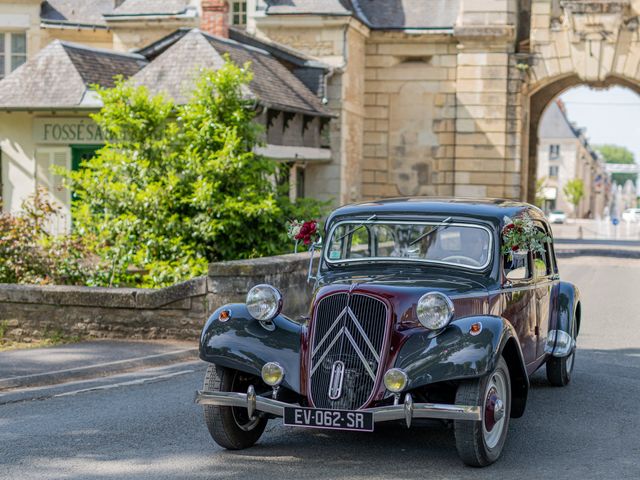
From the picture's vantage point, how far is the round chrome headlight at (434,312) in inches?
273

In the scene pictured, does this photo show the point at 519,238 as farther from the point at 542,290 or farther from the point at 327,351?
the point at 327,351

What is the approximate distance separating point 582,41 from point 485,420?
88.9ft

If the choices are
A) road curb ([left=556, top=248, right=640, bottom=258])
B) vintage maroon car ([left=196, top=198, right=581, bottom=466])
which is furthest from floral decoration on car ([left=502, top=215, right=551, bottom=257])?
road curb ([left=556, top=248, right=640, bottom=258])

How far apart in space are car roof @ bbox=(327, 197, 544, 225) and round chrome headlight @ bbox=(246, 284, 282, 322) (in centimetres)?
139

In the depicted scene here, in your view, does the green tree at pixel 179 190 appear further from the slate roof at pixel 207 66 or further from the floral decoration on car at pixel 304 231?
the slate roof at pixel 207 66

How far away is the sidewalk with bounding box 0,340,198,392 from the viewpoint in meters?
10.1

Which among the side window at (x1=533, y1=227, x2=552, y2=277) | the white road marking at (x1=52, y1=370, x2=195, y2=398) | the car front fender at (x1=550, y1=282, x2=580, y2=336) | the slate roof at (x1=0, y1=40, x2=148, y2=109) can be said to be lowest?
the white road marking at (x1=52, y1=370, x2=195, y2=398)

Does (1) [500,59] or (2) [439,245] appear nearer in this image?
(2) [439,245]

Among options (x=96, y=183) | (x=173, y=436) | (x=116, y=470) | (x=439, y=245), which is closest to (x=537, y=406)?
(x=439, y=245)

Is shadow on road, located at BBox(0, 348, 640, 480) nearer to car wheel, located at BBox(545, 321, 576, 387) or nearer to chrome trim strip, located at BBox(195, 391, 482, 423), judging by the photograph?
chrome trim strip, located at BBox(195, 391, 482, 423)

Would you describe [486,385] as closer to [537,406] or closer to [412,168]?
[537,406]

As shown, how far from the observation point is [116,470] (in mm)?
6719

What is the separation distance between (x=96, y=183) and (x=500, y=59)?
61.1ft

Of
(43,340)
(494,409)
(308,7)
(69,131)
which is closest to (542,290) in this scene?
(494,409)
